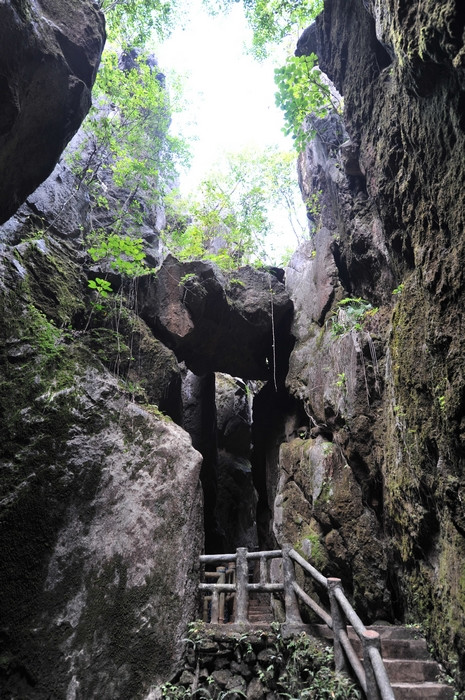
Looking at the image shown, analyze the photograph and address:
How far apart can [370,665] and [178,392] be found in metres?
7.29

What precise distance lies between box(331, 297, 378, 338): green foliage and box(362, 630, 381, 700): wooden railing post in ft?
17.8

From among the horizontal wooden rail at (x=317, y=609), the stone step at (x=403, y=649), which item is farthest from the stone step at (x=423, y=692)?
the horizontal wooden rail at (x=317, y=609)

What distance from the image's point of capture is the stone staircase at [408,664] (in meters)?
4.19

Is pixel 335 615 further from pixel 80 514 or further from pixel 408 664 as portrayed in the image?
pixel 80 514

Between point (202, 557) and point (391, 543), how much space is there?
295cm

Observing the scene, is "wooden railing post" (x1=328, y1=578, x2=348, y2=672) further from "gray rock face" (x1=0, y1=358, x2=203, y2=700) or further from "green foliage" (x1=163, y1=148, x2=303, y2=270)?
"green foliage" (x1=163, y1=148, x2=303, y2=270)

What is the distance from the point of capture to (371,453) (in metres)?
7.14

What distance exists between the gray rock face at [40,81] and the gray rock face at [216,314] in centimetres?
375

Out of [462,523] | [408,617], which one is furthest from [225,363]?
[462,523]

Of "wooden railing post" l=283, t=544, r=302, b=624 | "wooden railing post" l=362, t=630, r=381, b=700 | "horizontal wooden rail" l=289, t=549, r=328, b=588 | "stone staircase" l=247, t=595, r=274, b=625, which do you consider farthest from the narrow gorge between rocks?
"stone staircase" l=247, t=595, r=274, b=625

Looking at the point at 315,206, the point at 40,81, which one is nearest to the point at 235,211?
the point at 315,206

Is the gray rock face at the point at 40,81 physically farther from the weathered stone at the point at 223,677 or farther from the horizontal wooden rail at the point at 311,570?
the weathered stone at the point at 223,677

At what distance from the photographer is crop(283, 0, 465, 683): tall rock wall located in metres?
4.23

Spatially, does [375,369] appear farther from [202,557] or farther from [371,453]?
[202,557]
